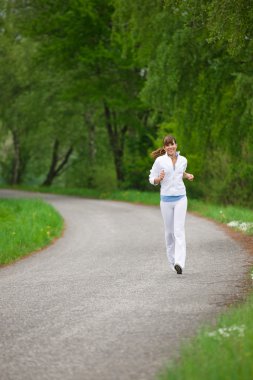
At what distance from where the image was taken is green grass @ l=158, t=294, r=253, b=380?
15.4ft

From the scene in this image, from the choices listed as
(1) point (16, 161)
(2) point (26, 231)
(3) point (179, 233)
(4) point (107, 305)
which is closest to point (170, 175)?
(3) point (179, 233)

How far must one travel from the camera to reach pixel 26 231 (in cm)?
1625

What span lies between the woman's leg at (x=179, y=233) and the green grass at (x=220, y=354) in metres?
3.66

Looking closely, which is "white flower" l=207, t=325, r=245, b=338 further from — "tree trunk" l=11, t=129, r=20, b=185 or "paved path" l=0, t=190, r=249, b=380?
"tree trunk" l=11, t=129, r=20, b=185

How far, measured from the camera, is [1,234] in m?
15.4

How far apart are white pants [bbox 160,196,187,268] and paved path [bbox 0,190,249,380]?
320 mm

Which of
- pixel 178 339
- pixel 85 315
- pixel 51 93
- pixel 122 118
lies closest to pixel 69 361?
pixel 178 339

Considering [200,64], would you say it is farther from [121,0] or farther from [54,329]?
[54,329]

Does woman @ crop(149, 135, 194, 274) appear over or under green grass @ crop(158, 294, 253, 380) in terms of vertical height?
over

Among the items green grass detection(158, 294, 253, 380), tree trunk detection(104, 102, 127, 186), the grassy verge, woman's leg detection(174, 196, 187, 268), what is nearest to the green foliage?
tree trunk detection(104, 102, 127, 186)

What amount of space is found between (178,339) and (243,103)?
11563 mm

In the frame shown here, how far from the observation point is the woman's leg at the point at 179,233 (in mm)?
10164

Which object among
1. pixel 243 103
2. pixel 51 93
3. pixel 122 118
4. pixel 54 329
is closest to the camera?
pixel 54 329

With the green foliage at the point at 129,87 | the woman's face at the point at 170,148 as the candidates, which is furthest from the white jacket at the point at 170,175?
the green foliage at the point at 129,87
